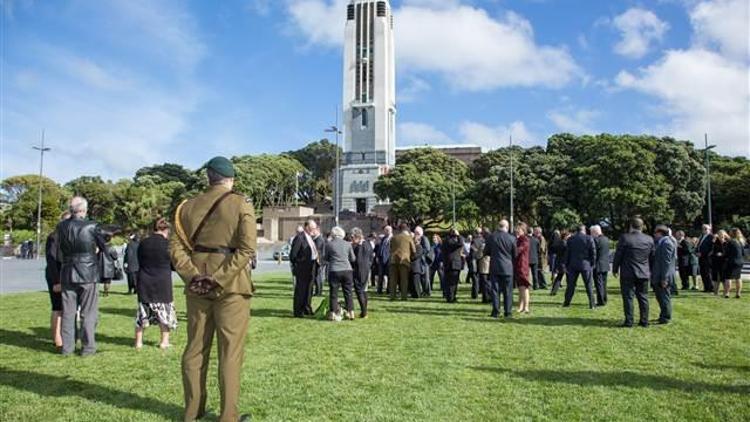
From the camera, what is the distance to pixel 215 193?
15.9 ft

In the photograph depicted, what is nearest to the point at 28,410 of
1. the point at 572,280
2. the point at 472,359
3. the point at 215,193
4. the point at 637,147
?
the point at 215,193

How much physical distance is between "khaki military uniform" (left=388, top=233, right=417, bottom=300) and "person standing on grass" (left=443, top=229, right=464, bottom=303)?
935mm

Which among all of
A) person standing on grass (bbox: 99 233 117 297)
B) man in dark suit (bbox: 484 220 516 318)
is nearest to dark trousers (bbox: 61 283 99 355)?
person standing on grass (bbox: 99 233 117 297)

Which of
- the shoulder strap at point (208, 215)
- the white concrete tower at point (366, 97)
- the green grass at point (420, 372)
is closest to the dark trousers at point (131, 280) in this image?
the green grass at point (420, 372)

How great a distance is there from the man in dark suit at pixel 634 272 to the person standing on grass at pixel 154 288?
7.78 meters

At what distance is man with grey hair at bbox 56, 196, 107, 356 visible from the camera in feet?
24.4

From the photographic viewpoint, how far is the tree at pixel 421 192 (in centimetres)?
6544

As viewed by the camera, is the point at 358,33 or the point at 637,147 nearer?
the point at 637,147

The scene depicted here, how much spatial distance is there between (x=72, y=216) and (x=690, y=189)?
A: 168 feet

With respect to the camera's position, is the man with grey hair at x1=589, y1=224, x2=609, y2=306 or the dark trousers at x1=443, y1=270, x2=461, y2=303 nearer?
the man with grey hair at x1=589, y1=224, x2=609, y2=306

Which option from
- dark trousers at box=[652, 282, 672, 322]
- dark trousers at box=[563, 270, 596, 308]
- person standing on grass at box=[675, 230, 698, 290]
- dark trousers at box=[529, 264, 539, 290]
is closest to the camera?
dark trousers at box=[652, 282, 672, 322]

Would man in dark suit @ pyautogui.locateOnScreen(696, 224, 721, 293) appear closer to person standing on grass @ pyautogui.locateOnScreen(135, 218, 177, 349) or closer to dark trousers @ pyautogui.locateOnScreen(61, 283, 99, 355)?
person standing on grass @ pyautogui.locateOnScreen(135, 218, 177, 349)

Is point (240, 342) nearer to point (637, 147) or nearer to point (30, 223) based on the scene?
point (637, 147)

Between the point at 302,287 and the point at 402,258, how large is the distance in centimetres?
384
